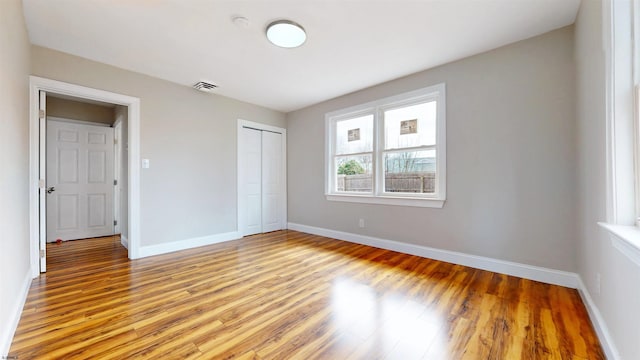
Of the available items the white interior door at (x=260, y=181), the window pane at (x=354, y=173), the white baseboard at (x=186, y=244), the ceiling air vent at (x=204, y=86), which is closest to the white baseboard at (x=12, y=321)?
the white baseboard at (x=186, y=244)

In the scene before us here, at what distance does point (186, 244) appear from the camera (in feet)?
12.3

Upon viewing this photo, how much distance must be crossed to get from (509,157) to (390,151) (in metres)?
1.44

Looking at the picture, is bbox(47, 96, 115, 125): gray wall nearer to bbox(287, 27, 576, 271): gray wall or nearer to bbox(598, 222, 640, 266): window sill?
bbox(287, 27, 576, 271): gray wall

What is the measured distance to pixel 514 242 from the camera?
2631 mm

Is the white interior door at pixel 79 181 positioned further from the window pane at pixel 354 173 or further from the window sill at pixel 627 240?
the window sill at pixel 627 240

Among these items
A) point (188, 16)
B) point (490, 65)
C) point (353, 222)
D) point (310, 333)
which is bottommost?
point (310, 333)

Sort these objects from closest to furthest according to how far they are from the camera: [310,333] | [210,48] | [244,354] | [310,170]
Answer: [244,354]
[310,333]
[210,48]
[310,170]

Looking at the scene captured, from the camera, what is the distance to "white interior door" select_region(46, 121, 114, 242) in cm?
422

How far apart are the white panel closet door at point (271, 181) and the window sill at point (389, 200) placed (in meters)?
1.23

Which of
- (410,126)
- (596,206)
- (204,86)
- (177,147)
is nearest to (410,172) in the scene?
(410,126)

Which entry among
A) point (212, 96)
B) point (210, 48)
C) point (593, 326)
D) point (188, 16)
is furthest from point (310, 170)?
point (593, 326)

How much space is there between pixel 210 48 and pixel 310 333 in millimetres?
2876

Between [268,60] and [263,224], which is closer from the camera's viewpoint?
[268,60]

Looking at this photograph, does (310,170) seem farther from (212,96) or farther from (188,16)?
(188,16)
